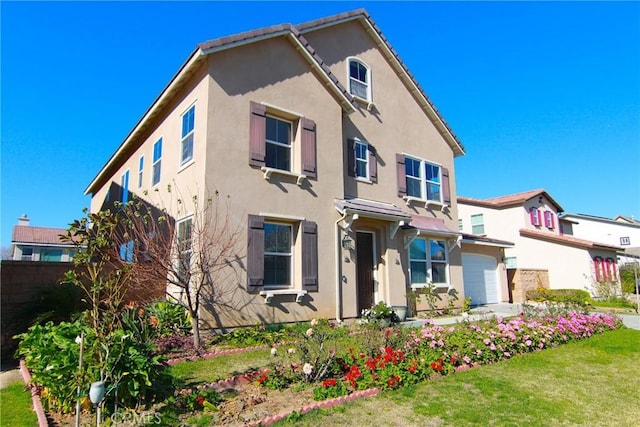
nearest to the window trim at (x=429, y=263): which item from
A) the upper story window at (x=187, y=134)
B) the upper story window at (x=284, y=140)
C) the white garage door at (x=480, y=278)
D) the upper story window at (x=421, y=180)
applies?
the upper story window at (x=421, y=180)

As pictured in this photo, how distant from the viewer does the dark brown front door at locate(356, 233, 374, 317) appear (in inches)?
493

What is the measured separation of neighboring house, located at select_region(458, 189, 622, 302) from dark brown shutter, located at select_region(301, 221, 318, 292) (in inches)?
607

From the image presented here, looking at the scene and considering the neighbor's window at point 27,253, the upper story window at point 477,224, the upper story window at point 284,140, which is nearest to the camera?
the upper story window at point 284,140

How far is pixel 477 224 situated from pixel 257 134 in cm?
2190

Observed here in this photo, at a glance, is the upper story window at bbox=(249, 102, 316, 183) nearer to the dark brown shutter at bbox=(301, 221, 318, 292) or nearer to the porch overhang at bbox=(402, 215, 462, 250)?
the dark brown shutter at bbox=(301, 221, 318, 292)

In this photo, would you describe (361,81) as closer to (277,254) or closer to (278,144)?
(278,144)

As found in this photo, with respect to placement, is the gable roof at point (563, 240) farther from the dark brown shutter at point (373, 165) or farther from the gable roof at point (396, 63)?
the dark brown shutter at point (373, 165)

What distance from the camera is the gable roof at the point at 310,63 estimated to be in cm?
993

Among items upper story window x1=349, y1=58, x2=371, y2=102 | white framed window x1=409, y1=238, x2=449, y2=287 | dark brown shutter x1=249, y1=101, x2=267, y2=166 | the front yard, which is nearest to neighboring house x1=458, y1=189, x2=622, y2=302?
white framed window x1=409, y1=238, x2=449, y2=287

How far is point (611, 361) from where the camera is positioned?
7.97 meters

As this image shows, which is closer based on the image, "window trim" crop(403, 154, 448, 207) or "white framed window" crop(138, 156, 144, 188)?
"white framed window" crop(138, 156, 144, 188)

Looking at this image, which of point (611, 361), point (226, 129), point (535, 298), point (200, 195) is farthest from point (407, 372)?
point (535, 298)

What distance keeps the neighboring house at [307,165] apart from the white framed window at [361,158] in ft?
0.17

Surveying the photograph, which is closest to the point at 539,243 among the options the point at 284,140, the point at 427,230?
the point at 427,230
